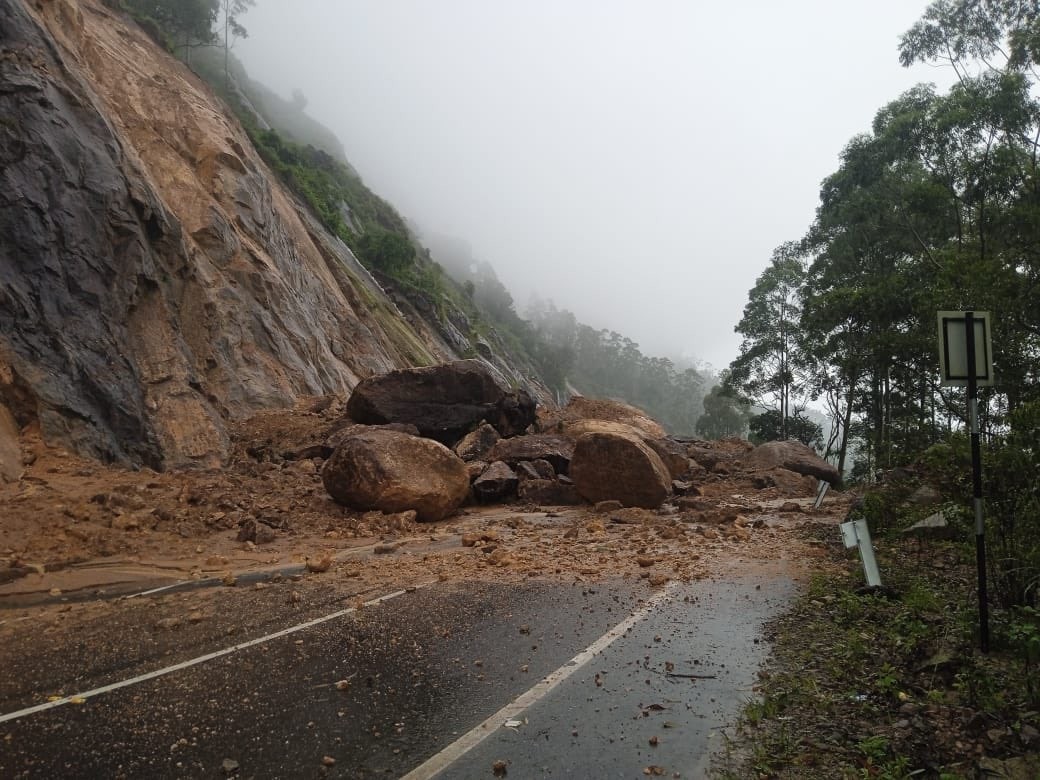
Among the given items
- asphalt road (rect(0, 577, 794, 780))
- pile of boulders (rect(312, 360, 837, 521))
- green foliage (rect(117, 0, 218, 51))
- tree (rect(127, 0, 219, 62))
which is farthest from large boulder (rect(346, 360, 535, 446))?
tree (rect(127, 0, 219, 62))

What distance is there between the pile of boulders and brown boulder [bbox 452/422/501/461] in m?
0.03

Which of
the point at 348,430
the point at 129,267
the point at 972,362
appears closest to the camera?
the point at 972,362

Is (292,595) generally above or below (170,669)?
below

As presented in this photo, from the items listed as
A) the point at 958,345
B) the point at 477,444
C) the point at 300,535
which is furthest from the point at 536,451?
the point at 958,345

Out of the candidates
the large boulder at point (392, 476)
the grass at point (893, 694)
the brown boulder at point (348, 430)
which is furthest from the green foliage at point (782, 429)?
the grass at point (893, 694)

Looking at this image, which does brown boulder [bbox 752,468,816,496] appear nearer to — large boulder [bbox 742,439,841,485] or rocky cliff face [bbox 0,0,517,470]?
large boulder [bbox 742,439,841,485]

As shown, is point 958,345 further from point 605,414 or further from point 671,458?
point 605,414

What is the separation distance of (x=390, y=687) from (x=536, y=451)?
1144cm

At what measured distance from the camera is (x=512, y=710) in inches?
166

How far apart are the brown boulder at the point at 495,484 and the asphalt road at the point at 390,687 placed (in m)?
6.87

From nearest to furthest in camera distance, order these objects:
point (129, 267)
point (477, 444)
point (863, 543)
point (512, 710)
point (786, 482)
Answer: point (512, 710) < point (863, 543) < point (129, 267) < point (477, 444) < point (786, 482)

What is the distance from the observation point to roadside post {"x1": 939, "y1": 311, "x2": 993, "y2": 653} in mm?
4848

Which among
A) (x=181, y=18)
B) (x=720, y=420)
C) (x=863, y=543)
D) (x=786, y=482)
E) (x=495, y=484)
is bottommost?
(x=720, y=420)

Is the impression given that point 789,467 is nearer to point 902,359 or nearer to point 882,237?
point 902,359
